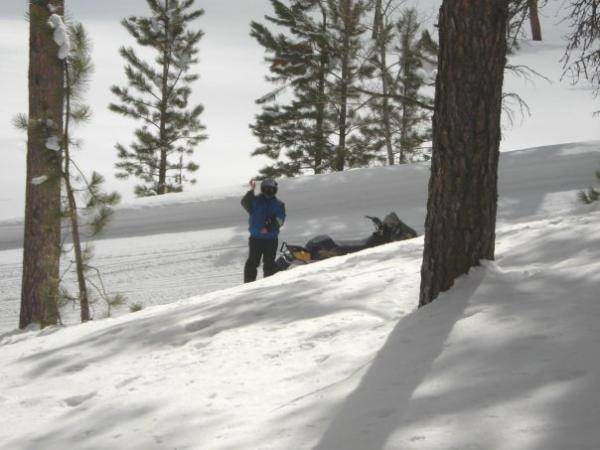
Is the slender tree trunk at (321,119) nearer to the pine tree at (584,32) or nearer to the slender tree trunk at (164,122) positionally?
the slender tree trunk at (164,122)

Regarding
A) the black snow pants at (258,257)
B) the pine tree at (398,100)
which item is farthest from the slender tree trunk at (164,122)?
the black snow pants at (258,257)

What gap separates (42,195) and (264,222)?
288cm

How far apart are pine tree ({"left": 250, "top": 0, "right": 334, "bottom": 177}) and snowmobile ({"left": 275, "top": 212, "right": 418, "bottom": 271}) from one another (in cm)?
1338

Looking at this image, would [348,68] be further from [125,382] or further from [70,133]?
[125,382]

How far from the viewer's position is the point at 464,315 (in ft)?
11.2

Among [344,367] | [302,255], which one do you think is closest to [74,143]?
[302,255]

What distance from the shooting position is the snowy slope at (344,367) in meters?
2.34

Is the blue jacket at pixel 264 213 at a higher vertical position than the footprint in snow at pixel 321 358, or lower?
higher

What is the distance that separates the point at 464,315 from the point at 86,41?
6.06 metres

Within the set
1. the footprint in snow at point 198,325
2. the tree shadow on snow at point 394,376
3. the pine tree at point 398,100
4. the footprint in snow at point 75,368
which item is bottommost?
the footprint in snow at point 75,368

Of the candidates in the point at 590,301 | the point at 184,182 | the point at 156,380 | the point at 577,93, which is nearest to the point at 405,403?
the point at 590,301

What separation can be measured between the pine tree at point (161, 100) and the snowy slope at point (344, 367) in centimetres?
1945

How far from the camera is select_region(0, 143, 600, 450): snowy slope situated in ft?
7.69

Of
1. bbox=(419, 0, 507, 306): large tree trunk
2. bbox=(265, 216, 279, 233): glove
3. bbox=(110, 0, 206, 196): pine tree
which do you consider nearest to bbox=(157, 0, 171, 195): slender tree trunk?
bbox=(110, 0, 206, 196): pine tree
